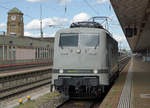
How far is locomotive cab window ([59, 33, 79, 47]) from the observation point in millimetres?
11305

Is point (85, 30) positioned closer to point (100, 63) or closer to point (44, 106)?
point (100, 63)

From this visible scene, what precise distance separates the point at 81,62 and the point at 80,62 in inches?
1.7

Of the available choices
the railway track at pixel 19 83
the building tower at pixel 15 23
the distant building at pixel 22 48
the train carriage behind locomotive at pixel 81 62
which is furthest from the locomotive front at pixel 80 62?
the building tower at pixel 15 23

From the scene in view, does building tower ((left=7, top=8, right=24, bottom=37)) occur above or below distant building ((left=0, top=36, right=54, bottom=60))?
above

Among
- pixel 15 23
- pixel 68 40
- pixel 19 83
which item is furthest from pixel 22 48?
pixel 15 23

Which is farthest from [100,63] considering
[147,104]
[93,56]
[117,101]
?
[147,104]

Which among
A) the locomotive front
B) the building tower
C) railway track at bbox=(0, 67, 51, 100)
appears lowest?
railway track at bbox=(0, 67, 51, 100)

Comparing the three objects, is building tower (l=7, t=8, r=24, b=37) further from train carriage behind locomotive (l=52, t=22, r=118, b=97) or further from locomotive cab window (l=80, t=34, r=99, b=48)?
locomotive cab window (l=80, t=34, r=99, b=48)

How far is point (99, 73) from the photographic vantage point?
10805 mm

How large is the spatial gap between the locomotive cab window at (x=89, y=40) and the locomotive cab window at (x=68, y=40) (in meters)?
0.26

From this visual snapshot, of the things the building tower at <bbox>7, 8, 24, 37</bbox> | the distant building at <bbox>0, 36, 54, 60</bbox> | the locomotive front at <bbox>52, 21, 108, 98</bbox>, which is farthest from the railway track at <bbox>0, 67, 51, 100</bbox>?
the building tower at <bbox>7, 8, 24, 37</bbox>

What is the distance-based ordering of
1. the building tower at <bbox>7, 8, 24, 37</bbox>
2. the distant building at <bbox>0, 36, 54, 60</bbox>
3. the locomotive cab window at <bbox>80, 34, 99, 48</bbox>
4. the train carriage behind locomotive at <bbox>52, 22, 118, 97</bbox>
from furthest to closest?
the building tower at <bbox>7, 8, 24, 37</bbox> < the distant building at <bbox>0, 36, 54, 60</bbox> < the locomotive cab window at <bbox>80, 34, 99, 48</bbox> < the train carriage behind locomotive at <bbox>52, 22, 118, 97</bbox>

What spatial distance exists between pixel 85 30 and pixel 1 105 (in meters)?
5.19

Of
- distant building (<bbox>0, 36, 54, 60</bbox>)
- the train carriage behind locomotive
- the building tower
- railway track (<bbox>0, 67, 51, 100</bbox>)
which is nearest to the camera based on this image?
the train carriage behind locomotive
